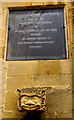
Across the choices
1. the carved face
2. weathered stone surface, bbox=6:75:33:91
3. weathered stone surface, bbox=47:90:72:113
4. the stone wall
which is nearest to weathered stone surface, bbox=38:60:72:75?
the stone wall

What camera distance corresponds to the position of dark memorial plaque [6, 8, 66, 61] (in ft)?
15.5

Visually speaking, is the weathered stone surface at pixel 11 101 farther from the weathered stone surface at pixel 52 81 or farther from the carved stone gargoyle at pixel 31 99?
the weathered stone surface at pixel 52 81

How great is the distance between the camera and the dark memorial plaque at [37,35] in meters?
4.72

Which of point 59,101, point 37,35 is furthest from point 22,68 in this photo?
point 59,101

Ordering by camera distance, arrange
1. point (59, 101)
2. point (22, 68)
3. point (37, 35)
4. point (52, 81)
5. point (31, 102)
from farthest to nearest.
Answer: point (37, 35) → point (22, 68) → point (52, 81) → point (59, 101) → point (31, 102)

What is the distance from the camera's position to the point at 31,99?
13.8ft

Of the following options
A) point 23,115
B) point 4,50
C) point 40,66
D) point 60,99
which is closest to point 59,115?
point 60,99

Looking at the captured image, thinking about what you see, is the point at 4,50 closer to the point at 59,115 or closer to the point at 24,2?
the point at 24,2

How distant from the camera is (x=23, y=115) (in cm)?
434

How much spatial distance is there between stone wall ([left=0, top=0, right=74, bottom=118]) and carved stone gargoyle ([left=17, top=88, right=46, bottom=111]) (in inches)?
6.3

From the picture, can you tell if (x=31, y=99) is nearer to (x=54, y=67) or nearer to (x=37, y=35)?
(x=54, y=67)

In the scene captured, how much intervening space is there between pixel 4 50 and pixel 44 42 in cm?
74

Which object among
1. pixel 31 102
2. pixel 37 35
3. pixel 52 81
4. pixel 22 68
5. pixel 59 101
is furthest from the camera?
pixel 37 35

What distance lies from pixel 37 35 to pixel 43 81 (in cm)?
87
